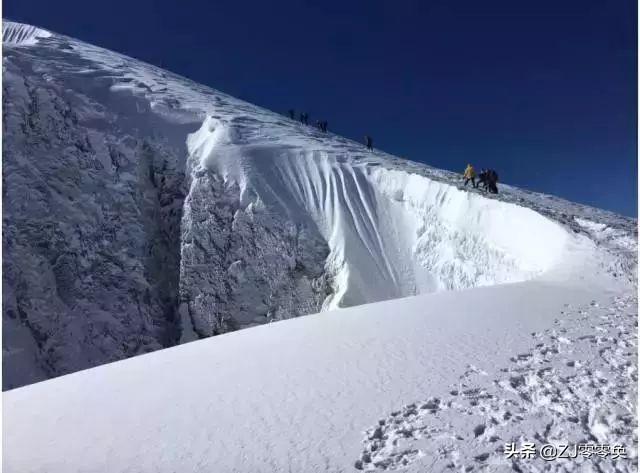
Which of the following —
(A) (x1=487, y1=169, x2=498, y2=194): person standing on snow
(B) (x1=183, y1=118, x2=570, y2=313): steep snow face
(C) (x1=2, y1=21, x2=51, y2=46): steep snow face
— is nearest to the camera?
(B) (x1=183, y1=118, x2=570, y2=313): steep snow face

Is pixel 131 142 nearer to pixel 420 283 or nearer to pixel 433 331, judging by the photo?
pixel 420 283

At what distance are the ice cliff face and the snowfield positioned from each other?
0.11 meters

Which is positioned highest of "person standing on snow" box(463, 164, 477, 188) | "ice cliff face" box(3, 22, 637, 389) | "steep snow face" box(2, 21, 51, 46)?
"steep snow face" box(2, 21, 51, 46)

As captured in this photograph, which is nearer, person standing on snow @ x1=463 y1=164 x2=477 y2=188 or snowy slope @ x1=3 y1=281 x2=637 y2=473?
snowy slope @ x1=3 y1=281 x2=637 y2=473

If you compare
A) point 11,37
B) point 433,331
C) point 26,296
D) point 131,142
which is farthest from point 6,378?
point 11,37

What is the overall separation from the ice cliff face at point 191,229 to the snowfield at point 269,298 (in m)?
0.11

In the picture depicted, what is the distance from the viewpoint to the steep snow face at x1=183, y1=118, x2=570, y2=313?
16.9 meters

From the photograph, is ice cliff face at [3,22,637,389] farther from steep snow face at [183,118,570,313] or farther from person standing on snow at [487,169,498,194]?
person standing on snow at [487,169,498,194]

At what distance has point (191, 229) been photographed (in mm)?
21453

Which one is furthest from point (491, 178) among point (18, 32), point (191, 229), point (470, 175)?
point (18, 32)

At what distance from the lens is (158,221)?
22.4m

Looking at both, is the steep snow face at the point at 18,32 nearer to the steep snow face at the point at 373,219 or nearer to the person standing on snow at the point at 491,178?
the steep snow face at the point at 373,219

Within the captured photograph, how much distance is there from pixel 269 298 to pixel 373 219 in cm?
787

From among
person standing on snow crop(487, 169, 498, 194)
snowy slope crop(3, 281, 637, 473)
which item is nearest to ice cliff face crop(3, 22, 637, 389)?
person standing on snow crop(487, 169, 498, 194)
